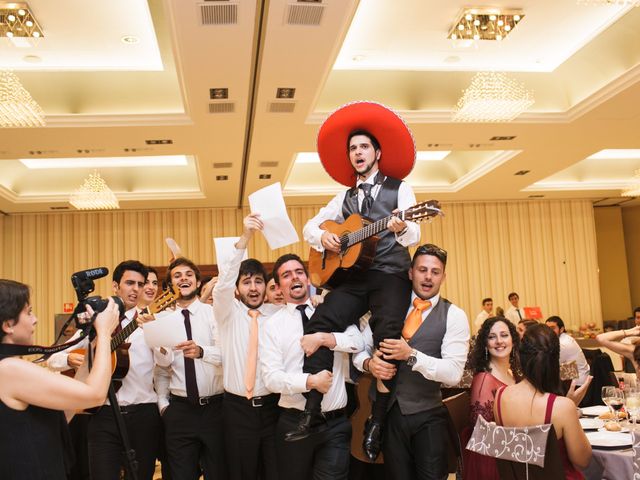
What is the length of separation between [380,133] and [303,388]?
1481mm

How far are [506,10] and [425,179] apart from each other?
7.14 metres

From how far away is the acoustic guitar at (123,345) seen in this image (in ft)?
13.5

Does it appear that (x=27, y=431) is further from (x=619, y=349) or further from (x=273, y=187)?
(x=619, y=349)

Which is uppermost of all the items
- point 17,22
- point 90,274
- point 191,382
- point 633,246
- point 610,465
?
point 17,22

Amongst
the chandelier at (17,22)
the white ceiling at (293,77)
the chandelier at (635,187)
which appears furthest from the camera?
the chandelier at (635,187)

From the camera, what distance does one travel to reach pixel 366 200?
3.66m

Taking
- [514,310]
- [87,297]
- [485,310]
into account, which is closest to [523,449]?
[87,297]

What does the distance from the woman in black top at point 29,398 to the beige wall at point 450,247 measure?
11.8 metres

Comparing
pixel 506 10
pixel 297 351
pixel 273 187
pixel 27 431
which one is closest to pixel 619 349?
pixel 297 351

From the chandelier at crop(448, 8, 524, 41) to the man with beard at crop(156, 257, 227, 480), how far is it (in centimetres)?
428

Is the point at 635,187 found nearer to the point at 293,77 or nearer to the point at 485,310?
the point at 485,310

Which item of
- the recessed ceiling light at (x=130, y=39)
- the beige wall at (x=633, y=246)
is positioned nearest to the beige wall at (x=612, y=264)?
the beige wall at (x=633, y=246)

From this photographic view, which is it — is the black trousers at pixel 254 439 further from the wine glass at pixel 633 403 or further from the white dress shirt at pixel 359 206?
the wine glass at pixel 633 403

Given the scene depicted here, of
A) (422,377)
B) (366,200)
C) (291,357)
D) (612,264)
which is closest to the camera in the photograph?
(422,377)
